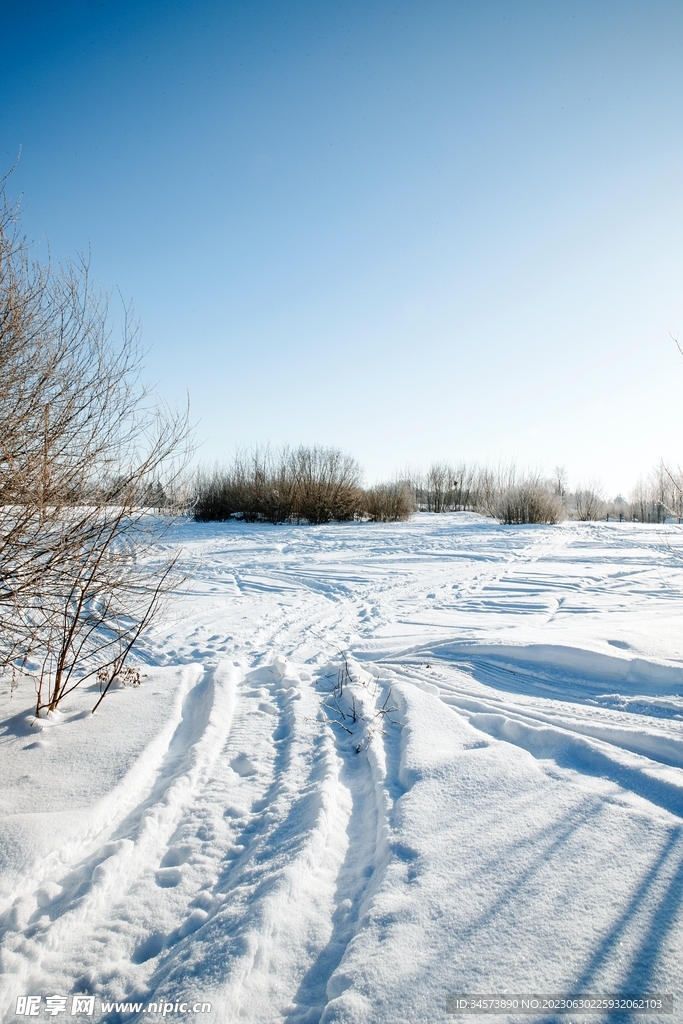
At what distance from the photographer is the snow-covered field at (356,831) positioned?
4.99 ft

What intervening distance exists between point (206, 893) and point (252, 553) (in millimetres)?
10299

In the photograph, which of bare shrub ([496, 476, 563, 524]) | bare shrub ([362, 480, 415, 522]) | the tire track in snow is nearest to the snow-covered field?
the tire track in snow

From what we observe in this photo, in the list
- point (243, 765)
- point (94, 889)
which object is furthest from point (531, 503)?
point (94, 889)

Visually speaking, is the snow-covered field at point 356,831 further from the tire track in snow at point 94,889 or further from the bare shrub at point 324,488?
the bare shrub at point 324,488

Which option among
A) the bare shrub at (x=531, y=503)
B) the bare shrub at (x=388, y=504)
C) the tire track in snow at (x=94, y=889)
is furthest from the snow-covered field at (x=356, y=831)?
the bare shrub at (x=388, y=504)

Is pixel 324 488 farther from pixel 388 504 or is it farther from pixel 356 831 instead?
pixel 356 831

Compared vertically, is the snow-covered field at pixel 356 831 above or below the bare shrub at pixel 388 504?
below

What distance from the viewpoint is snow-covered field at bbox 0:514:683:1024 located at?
59.9 inches

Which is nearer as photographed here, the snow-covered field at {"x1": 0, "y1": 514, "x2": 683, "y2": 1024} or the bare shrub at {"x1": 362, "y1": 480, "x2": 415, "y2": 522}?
the snow-covered field at {"x1": 0, "y1": 514, "x2": 683, "y2": 1024}

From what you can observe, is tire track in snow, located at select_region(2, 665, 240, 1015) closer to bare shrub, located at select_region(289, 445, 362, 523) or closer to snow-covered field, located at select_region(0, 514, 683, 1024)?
snow-covered field, located at select_region(0, 514, 683, 1024)

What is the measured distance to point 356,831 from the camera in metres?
2.29

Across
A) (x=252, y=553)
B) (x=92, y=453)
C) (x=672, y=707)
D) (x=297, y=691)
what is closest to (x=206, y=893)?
(x=297, y=691)

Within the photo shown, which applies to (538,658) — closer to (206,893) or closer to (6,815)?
(206,893)

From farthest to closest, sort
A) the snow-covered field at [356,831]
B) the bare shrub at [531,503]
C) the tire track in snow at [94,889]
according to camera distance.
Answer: the bare shrub at [531,503]
the tire track in snow at [94,889]
the snow-covered field at [356,831]
